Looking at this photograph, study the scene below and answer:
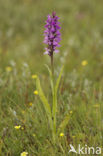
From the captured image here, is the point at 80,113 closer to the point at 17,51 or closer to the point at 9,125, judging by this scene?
the point at 9,125

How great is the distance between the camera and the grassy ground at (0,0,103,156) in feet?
7.38

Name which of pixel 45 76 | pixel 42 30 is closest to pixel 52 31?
pixel 45 76

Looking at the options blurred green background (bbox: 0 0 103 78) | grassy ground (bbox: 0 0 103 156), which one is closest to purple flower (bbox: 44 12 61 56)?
grassy ground (bbox: 0 0 103 156)

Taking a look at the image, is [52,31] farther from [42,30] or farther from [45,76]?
[42,30]

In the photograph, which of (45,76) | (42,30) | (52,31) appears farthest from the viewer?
(42,30)

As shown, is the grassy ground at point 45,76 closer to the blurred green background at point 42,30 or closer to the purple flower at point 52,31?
the blurred green background at point 42,30

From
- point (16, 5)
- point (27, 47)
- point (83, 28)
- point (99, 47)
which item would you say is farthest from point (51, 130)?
point (16, 5)

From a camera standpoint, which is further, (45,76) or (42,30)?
(42,30)

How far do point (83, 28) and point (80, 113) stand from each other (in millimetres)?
4359

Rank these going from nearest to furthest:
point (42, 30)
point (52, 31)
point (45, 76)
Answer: point (52, 31) < point (45, 76) < point (42, 30)

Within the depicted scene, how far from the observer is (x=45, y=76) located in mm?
4230

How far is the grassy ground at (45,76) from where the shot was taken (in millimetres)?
2248

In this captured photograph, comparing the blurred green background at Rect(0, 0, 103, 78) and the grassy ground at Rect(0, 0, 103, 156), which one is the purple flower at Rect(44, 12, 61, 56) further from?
the blurred green background at Rect(0, 0, 103, 78)

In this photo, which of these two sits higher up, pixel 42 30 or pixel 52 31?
pixel 42 30
